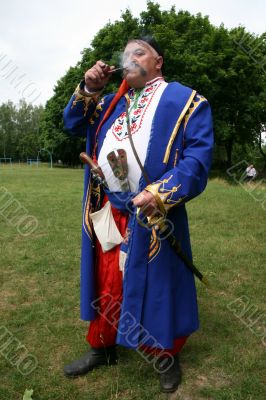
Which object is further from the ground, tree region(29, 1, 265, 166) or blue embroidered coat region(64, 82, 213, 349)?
tree region(29, 1, 265, 166)

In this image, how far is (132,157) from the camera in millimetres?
2732

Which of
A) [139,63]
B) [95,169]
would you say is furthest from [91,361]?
[139,63]

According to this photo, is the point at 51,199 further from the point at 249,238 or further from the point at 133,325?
the point at 133,325

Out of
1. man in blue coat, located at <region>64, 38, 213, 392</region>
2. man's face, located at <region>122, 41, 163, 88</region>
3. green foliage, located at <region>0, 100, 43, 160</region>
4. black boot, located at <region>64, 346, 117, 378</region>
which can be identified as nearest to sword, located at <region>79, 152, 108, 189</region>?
man in blue coat, located at <region>64, 38, 213, 392</region>

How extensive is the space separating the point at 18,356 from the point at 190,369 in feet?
4.45

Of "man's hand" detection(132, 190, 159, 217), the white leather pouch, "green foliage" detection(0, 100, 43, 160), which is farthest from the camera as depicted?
"green foliage" detection(0, 100, 43, 160)

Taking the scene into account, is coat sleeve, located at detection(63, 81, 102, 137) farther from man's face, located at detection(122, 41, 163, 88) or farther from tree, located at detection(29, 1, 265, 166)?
tree, located at detection(29, 1, 265, 166)

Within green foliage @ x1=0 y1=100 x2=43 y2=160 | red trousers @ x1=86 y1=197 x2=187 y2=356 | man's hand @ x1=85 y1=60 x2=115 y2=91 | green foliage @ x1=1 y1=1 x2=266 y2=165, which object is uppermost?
green foliage @ x1=1 y1=1 x2=266 y2=165

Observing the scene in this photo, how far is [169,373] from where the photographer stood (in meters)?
2.97

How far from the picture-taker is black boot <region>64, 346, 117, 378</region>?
10.2ft

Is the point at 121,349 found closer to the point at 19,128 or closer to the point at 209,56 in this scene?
the point at 209,56

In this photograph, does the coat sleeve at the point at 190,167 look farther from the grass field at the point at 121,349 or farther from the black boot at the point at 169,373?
the grass field at the point at 121,349

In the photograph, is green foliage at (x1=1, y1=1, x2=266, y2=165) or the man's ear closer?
the man's ear

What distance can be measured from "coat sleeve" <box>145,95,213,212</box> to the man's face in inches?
16.2
